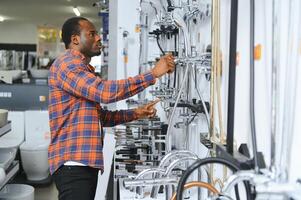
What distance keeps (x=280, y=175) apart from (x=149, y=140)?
1.77 metres

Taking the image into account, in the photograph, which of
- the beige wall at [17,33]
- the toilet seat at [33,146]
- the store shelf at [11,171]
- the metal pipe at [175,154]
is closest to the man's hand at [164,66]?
the metal pipe at [175,154]

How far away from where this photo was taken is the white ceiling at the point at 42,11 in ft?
32.5

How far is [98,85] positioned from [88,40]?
37 cm

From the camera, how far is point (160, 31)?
2.80m

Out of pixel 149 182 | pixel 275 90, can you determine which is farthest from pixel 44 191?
pixel 275 90

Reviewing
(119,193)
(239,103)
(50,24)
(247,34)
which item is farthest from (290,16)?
(50,24)

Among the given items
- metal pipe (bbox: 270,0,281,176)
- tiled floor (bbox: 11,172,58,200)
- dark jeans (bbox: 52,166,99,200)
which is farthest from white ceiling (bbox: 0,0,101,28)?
metal pipe (bbox: 270,0,281,176)

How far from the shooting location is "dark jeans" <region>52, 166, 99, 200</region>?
6.03 ft

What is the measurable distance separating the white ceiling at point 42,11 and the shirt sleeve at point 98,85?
8094 millimetres

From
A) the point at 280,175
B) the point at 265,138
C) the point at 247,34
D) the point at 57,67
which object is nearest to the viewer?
the point at 280,175

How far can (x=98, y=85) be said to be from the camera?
1712 mm

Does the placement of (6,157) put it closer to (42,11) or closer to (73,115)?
(73,115)

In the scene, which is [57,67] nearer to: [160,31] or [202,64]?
[202,64]

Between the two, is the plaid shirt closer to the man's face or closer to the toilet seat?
the man's face
